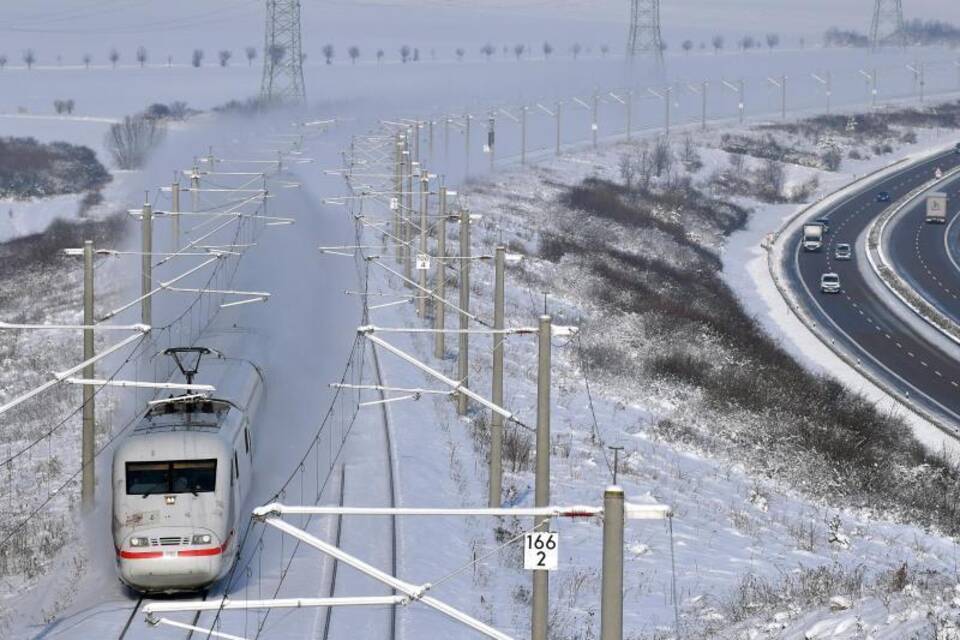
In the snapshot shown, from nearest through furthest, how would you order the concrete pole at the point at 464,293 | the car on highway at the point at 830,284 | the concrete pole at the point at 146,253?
the concrete pole at the point at 146,253, the concrete pole at the point at 464,293, the car on highway at the point at 830,284

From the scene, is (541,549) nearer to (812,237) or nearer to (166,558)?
(166,558)

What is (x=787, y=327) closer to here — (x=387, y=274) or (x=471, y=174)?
(x=387, y=274)

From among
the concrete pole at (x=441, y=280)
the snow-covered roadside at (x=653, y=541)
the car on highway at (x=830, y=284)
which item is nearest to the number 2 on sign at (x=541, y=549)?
the snow-covered roadside at (x=653, y=541)

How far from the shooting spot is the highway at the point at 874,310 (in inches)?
2281

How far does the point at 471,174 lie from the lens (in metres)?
115

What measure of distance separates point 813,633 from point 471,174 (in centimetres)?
9685

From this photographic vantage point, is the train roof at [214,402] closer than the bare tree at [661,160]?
Yes

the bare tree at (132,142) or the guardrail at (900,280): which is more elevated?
the bare tree at (132,142)

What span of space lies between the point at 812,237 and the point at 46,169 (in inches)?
2776

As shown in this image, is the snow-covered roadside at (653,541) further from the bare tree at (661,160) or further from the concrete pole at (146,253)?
the bare tree at (661,160)

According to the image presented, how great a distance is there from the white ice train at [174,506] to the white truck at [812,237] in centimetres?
7841

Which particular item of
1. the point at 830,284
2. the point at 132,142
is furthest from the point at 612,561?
the point at 132,142

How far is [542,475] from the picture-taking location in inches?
712

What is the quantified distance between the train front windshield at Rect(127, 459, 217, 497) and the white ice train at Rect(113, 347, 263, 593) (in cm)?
1
